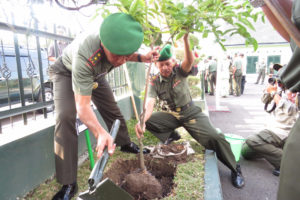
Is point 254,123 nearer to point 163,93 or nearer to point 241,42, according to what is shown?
point 163,93

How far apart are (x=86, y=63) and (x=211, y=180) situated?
1849 mm

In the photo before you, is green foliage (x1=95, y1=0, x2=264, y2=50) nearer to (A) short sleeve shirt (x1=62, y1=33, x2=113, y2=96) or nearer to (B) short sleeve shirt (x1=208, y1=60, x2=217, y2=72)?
(A) short sleeve shirt (x1=62, y1=33, x2=113, y2=96)

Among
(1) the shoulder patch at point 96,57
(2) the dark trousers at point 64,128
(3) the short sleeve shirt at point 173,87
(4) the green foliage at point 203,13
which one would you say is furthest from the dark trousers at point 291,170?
(3) the short sleeve shirt at point 173,87

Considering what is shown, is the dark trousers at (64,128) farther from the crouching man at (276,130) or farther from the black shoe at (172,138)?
the crouching man at (276,130)

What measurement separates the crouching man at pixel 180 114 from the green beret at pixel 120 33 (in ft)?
3.41

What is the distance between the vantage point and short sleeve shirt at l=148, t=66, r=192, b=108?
3.22 m

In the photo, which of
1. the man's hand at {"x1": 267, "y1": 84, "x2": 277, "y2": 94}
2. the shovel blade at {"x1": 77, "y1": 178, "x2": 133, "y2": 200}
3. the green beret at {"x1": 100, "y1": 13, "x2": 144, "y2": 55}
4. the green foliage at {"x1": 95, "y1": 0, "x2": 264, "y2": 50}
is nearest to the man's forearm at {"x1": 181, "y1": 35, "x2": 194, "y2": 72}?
the green foliage at {"x1": 95, "y1": 0, "x2": 264, "y2": 50}

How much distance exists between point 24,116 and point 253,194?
3009 mm

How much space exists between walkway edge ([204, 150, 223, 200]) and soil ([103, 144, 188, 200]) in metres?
0.33

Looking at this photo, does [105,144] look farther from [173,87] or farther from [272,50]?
[272,50]

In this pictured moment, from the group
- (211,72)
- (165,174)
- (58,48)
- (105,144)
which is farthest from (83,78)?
(211,72)

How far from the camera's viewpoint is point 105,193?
1475 mm

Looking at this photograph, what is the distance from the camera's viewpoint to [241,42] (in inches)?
1055

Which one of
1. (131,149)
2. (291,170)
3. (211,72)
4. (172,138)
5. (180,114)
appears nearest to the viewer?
(291,170)
